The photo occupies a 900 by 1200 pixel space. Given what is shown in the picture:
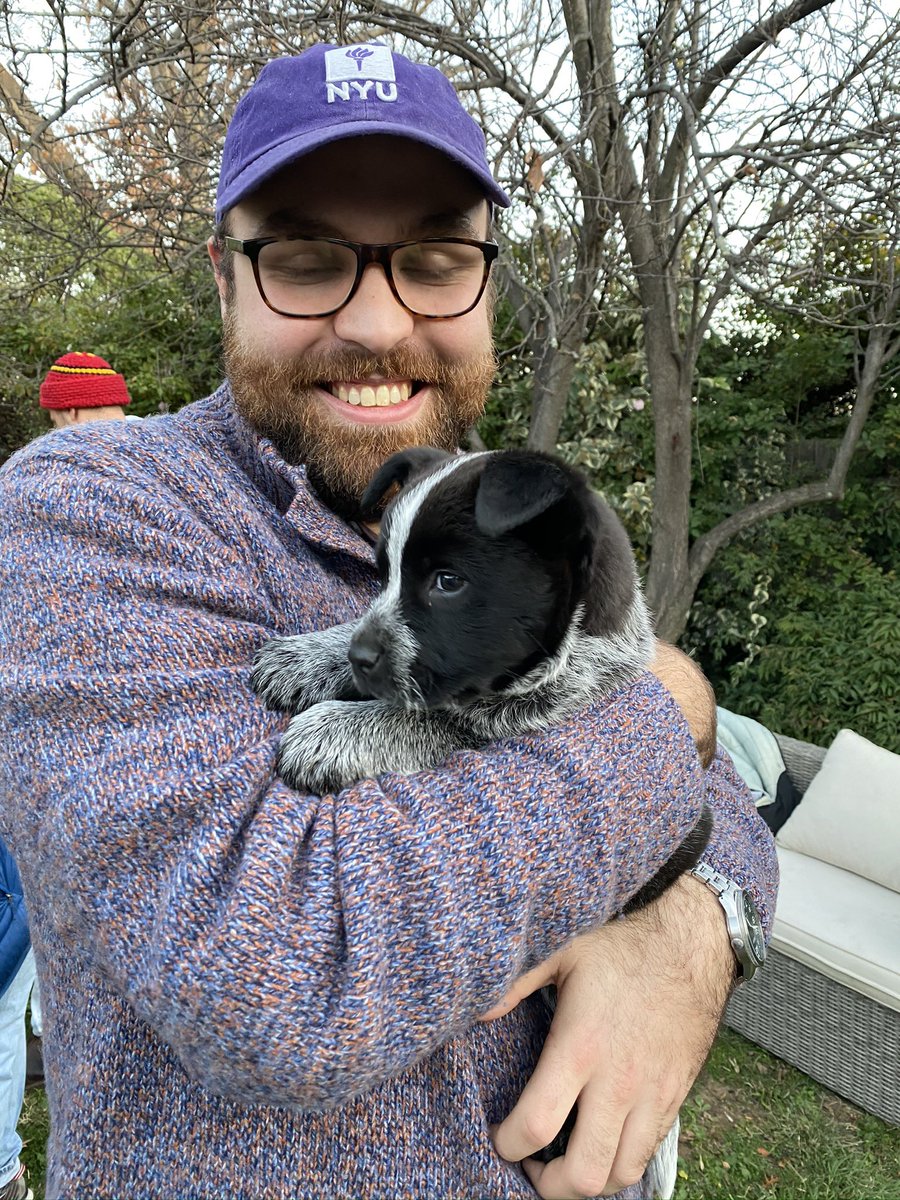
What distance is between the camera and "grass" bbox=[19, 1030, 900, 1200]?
380 centimetres

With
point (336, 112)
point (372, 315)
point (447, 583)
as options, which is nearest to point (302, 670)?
point (447, 583)

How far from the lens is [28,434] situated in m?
10.2

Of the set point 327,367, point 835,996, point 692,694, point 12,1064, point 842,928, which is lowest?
point 835,996

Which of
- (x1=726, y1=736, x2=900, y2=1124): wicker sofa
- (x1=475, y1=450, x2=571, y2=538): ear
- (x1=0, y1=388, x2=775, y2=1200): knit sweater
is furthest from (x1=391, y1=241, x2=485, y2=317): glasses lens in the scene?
(x1=726, y1=736, x2=900, y2=1124): wicker sofa

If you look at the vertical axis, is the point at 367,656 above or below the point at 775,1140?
above

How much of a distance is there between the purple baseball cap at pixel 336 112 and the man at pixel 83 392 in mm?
4258

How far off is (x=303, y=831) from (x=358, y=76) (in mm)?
1602

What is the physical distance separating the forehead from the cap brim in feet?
0.11

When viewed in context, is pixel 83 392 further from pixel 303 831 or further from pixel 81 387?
pixel 303 831

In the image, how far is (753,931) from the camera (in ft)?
5.92

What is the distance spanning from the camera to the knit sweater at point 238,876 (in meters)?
1.05

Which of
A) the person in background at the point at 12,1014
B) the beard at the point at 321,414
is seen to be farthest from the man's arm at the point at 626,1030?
the person in background at the point at 12,1014

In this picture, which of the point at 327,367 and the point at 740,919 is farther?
the point at 327,367

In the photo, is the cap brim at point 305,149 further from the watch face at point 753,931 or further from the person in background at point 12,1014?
the person in background at point 12,1014
